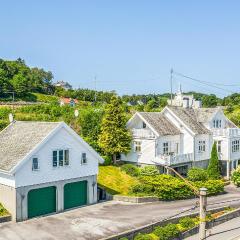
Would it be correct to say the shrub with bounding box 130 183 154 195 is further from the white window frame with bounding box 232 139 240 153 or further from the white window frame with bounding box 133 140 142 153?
the white window frame with bounding box 232 139 240 153

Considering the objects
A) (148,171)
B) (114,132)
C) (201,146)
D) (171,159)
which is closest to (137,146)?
(114,132)

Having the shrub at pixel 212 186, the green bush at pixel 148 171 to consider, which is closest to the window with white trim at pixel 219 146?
the shrub at pixel 212 186

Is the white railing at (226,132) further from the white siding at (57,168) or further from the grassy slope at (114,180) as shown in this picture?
the white siding at (57,168)

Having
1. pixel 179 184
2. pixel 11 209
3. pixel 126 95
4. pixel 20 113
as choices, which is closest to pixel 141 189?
pixel 179 184

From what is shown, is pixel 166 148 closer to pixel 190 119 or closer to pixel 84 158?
pixel 190 119

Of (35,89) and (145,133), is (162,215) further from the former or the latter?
(35,89)

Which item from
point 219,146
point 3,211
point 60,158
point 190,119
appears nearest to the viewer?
point 3,211

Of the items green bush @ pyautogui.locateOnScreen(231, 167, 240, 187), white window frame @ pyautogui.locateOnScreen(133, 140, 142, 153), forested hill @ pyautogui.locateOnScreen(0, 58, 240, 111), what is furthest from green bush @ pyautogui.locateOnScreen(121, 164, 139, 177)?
forested hill @ pyautogui.locateOnScreen(0, 58, 240, 111)
